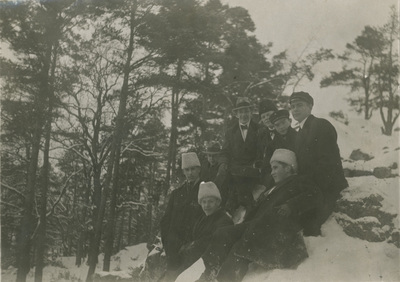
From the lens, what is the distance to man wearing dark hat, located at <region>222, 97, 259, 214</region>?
5.04m

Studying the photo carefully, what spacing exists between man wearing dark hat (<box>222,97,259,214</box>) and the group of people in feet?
0.04

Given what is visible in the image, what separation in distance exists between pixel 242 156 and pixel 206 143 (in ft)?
31.9

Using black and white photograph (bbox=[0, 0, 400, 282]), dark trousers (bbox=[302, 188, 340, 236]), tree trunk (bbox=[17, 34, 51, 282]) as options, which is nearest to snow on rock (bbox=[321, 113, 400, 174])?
black and white photograph (bbox=[0, 0, 400, 282])

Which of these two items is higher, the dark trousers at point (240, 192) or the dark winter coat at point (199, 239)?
the dark trousers at point (240, 192)

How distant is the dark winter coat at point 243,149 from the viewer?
533cm

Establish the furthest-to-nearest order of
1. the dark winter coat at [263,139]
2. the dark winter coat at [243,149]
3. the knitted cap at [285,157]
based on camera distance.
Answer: the dark winter coat at [243,149] → the dark winter coat at [263,139] → the knitted cap at [285,157]

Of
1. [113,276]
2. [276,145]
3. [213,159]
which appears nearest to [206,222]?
[276,145]

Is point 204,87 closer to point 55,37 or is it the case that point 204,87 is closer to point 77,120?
point 77,120

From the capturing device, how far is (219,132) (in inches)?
672

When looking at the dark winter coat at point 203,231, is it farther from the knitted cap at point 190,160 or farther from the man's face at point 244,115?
the man's face at point 244,115

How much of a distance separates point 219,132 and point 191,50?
190 inches

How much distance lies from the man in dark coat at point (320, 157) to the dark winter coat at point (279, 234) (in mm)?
256

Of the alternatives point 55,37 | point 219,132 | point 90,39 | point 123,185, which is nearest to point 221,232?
point 55,37

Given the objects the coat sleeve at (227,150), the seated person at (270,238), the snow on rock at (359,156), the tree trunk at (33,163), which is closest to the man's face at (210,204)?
the seated person at (270,238)
